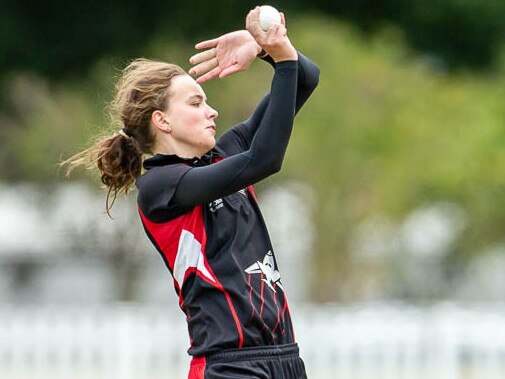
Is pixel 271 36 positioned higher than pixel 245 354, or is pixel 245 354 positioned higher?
pixel 271 36

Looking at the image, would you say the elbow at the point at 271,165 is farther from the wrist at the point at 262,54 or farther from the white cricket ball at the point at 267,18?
the wrist at the point at 262,54

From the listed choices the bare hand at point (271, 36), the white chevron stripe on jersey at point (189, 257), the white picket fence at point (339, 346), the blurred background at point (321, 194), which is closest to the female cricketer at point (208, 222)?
the white chevron stripe on jersey at point (189, 257)

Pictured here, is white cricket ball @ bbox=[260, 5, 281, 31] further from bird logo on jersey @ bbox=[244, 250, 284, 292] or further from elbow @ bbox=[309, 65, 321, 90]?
bird logo on jersey @ bbox=[244, 250, 284, 292]

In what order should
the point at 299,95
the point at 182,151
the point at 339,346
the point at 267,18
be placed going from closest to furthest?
the point at 267,18
the point at 182,151
the point at 299,95
the point at 339,346

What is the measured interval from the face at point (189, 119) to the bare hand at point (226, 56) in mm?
68

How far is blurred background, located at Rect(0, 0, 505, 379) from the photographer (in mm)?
7062

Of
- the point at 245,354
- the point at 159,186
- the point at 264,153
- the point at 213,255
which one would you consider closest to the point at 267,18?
the point at 264,153

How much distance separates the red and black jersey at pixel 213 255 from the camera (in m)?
3.86

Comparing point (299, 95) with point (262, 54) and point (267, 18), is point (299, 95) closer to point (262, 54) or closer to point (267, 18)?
point (262, 54)

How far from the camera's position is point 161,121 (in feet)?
13.0

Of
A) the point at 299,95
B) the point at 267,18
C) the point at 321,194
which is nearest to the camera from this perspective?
the point at 267,18

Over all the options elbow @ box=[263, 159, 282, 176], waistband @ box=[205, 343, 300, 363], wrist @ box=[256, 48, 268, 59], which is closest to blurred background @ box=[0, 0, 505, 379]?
wrist @ box=[256, 48, 268, 59]

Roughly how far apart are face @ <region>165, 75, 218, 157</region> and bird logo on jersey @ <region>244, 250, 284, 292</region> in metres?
0.37

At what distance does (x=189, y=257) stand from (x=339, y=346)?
28.8ft
